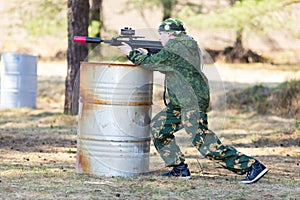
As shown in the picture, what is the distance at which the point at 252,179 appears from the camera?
697cm

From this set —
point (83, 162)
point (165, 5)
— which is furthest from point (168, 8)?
point (83, 162)

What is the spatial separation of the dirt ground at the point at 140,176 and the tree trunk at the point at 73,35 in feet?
1.30

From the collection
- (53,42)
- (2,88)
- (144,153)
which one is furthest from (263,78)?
(144,153)

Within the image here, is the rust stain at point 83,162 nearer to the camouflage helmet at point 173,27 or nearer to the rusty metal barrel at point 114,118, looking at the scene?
the rusty metal barrel at point 114,118

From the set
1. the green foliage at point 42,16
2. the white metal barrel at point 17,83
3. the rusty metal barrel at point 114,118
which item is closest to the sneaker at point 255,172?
the rusty metal barrel at point 114,118

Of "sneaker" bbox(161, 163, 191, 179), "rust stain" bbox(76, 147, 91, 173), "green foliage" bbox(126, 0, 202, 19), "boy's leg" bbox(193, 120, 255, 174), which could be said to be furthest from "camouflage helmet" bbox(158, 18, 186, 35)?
"green foliage" bbox(126, 0, 202, 19)

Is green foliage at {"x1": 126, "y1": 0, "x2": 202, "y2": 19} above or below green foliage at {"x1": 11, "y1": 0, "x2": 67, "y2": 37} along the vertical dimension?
above

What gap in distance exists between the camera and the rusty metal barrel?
6.99 m

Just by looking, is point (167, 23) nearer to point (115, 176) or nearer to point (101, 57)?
point (115, 176)

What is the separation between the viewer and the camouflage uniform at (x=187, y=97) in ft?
22.5

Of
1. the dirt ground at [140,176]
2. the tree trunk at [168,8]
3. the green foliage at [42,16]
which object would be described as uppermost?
the tree trunk at [168,8]

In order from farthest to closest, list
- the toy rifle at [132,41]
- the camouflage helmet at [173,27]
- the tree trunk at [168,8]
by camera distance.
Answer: the tree trunk at [168,8], the toy rifle at [132,41], the camouflage helmet at [173,27]

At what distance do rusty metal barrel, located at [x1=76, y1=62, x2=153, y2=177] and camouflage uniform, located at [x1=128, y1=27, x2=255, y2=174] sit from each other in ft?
0.72

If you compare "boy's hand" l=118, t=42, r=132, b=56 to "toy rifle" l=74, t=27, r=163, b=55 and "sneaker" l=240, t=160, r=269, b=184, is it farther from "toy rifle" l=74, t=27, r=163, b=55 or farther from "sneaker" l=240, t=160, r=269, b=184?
"sneaker" l=240, t=160, r=269, b=184
